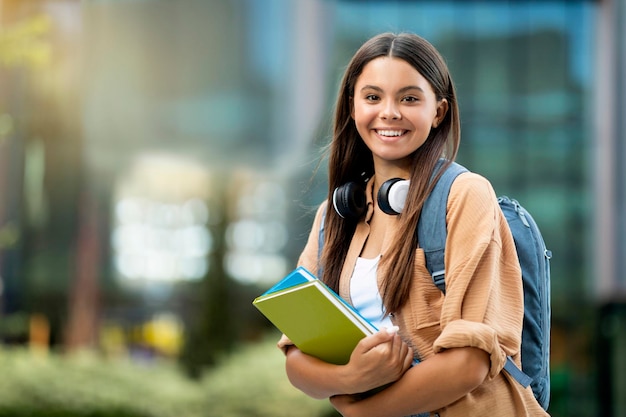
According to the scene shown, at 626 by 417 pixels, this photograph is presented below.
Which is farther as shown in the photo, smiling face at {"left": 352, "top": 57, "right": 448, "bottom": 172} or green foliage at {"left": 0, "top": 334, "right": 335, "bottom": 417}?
green foliage at {"left": 0, "top": 334, "right": 335, "bottom": 417}

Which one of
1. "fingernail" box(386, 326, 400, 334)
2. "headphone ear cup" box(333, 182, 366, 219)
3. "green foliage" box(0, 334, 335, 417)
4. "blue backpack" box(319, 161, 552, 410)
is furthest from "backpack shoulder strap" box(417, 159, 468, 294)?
"green foliage" box(0, 334, 335, 417)

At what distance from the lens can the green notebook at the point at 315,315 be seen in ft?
6.03

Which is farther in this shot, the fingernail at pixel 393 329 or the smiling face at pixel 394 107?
the smiling face at pixel 394 107

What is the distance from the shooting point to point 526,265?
1.98 meters

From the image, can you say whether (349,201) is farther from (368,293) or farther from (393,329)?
(393,329)

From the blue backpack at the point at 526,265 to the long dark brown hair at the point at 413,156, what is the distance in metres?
0.03

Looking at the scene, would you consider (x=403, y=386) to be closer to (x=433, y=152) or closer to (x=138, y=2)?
(x=433, y=152)

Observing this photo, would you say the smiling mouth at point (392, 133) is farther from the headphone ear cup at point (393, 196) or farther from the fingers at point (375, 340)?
the fingers at point (375, 340)

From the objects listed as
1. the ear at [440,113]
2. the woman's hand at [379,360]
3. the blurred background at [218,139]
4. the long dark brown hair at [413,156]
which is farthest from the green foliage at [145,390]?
the woman's hand at [379,360]

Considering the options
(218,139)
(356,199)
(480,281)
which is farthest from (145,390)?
(480,281)

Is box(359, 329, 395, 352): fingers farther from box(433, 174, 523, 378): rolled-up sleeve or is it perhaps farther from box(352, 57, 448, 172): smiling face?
box(352, 57, 448, 172): smiling face

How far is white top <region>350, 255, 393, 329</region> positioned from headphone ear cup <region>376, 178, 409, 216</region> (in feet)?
0.38

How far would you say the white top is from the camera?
201 cm

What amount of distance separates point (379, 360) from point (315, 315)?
16 centimetres
